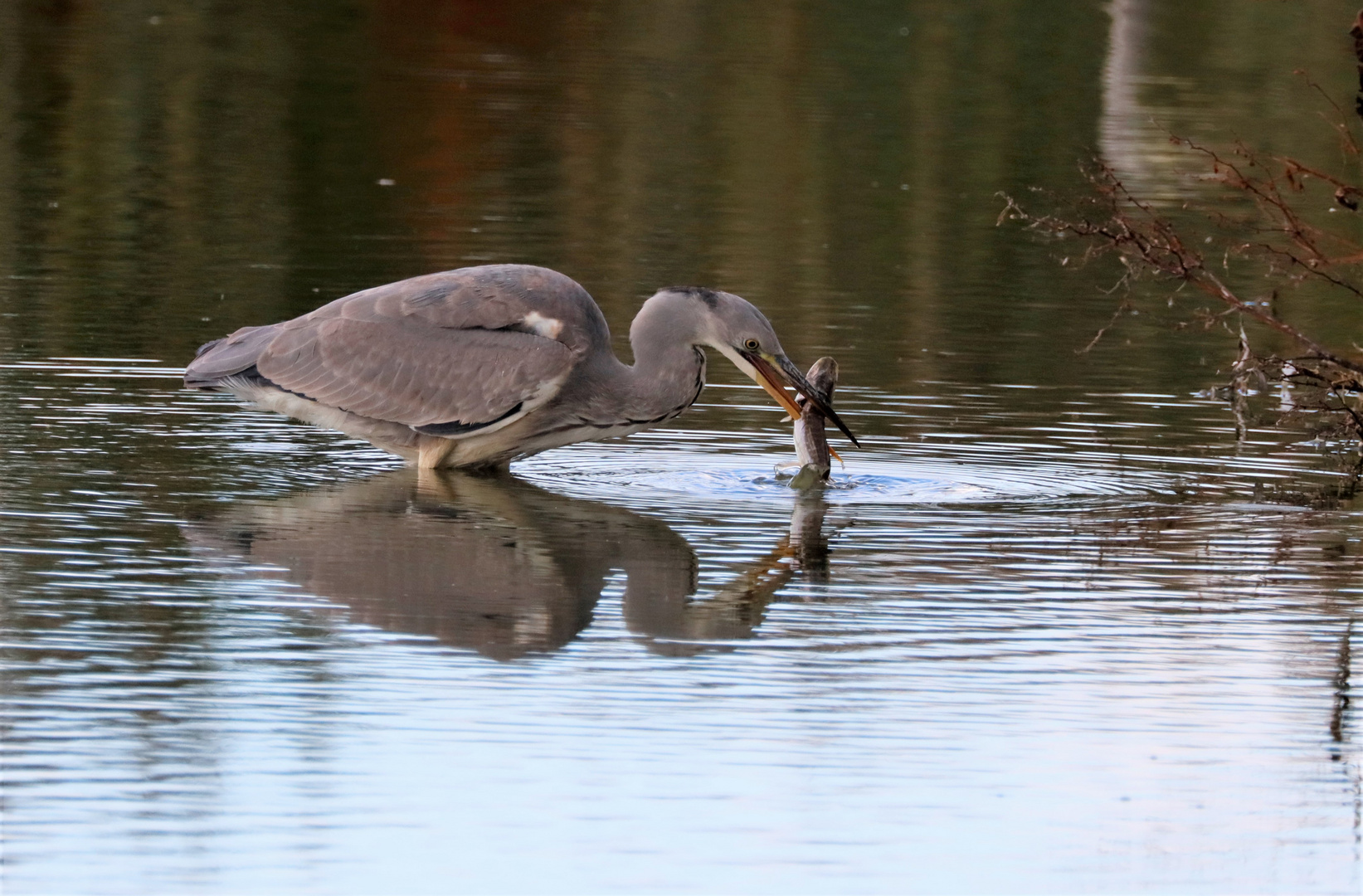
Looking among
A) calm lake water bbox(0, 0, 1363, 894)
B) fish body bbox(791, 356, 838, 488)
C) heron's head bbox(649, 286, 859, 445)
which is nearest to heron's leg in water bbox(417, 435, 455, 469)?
calm lake water bbox(0, 0, 1363, 894)

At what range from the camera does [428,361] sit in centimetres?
1016

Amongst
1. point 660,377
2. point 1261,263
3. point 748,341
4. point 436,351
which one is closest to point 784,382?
point 748,341

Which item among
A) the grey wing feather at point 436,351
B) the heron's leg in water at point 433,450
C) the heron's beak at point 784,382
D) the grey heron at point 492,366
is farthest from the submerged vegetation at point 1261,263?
the heron's leg in water at point 433,450

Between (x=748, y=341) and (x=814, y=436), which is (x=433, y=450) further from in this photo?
(x=814, y=436)

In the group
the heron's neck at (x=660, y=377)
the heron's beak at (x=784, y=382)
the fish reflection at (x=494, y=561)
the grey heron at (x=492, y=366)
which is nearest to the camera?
the fish reflection at (x=494, y=561)

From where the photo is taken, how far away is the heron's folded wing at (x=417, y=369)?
390 inches

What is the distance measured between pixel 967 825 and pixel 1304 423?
668 cm

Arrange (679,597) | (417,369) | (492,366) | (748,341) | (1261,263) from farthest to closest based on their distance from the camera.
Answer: (1261,263) → (417,369) → (492,366) → (748,341) → (679,597)

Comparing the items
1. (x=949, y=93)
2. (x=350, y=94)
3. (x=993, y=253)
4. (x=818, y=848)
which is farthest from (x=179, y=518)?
(x=949, y=93)

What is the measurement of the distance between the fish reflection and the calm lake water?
3cm

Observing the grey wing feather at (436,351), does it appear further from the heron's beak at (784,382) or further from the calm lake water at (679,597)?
the heron's beak at (784,382)

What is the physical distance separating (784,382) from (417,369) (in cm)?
157

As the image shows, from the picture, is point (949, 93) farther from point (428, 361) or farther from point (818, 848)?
point (818, 848)

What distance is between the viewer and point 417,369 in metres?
10.2
